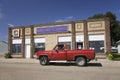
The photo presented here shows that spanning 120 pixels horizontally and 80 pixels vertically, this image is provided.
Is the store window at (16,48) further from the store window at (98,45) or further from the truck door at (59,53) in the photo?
the truck door at (59,53)

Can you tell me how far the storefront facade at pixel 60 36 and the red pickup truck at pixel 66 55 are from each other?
9.83m

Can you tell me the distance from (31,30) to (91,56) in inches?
685

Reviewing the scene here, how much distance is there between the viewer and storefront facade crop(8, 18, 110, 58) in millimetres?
28911

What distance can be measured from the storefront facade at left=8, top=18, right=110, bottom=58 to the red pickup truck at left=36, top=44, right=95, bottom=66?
983cm

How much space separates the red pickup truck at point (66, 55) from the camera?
19305 millimetres

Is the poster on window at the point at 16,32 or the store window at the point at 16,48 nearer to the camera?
the poster on window at the point at 16,32

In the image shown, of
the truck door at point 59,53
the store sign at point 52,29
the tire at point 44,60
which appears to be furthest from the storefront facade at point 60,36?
the tire at point 44,60

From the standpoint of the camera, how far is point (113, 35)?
52375 millimetres

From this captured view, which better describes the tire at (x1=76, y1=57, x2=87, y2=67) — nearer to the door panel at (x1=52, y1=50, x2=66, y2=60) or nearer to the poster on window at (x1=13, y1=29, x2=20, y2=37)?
the door panel at (x1=52, y1=50, x2=66, y2=60)

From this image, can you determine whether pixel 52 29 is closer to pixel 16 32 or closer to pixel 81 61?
pixel 16 32

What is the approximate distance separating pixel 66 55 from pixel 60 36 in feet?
38.7

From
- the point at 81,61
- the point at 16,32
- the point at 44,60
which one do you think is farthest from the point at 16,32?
the point at 81,61

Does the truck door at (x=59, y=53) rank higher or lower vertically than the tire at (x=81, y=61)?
higher

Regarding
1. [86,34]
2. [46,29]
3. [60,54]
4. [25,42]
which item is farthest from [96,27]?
[25,42]
